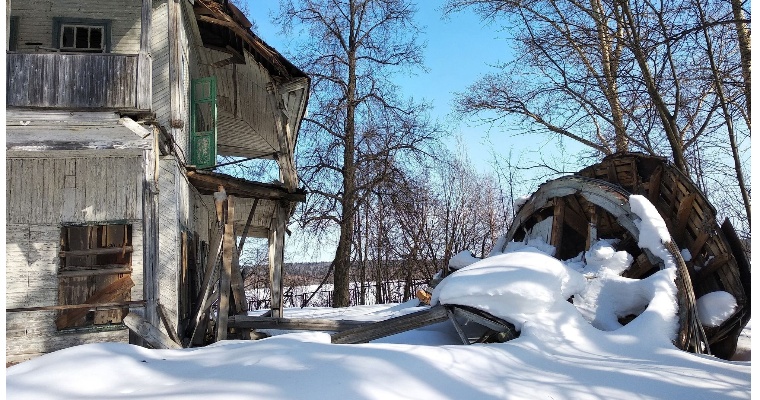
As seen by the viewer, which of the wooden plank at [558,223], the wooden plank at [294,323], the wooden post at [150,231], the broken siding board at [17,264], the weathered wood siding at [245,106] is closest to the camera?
the wooden post at [150,231]

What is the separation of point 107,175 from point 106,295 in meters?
2.03

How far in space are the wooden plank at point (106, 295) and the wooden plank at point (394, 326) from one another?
13.4ft

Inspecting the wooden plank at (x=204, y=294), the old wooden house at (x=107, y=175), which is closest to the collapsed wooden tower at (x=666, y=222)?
the old wooden house at (x=107, y=175)

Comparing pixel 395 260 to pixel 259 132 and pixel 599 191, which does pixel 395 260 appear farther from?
pixel 599 191

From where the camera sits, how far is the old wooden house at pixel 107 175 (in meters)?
8.84

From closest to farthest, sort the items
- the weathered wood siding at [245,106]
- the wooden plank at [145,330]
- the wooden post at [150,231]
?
the wooden plank at [145,330] → the wooden post at [150,231] → the weathered wood siding at [245,106]

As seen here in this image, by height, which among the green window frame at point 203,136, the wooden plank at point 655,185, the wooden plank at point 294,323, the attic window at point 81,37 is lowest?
the wooden plank at point 294,323

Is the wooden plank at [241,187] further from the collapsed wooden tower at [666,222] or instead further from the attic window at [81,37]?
the collapsed wooden tower at [666,222]

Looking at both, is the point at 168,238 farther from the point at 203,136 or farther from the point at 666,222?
the point at 666,222

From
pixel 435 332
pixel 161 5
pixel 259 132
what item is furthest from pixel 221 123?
pixel 435 332

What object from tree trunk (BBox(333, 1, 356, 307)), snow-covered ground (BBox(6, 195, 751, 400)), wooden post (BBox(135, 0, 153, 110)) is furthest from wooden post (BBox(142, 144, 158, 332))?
tree trunk (BBox(333, 1, 356, 307))

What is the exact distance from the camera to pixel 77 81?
8.84 m

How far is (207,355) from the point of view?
5281 millimetres

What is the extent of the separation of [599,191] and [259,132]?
9.79 m
